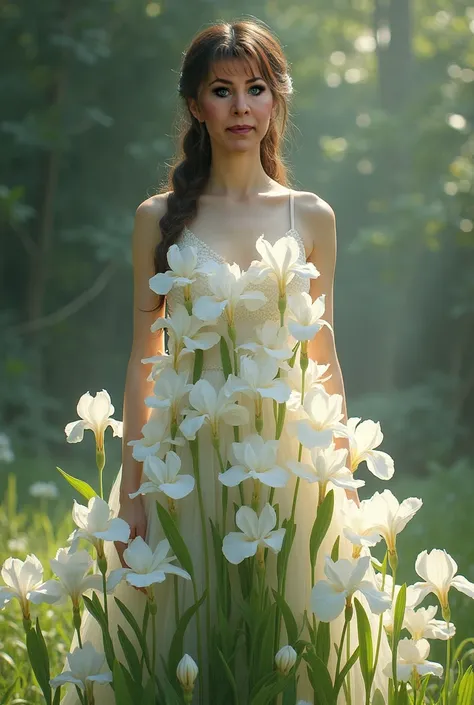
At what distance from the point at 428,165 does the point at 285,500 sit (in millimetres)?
6663

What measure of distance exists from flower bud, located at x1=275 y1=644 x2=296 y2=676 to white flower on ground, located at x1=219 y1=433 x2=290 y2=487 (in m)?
0.29

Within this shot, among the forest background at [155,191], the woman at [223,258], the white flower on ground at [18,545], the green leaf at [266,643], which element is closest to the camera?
the green leaf at [266,643]

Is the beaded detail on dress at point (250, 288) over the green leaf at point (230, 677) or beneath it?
over

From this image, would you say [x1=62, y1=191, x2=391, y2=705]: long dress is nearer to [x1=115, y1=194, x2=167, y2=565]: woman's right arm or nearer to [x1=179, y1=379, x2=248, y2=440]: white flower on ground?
[x1=115, y1=194, x2=167, y2=565]: woman's right arm

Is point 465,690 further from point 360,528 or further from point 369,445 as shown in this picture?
point 369,445

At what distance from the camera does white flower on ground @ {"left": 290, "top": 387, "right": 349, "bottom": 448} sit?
1752 mm

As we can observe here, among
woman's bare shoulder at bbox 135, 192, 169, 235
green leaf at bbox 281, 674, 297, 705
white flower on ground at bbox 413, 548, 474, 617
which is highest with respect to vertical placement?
woman's bare shoulder at bbox 135, 192, 169, 235

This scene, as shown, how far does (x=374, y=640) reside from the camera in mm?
2059

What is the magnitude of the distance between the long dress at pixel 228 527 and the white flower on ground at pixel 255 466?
0.26 m

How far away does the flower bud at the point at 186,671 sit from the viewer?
1692mm

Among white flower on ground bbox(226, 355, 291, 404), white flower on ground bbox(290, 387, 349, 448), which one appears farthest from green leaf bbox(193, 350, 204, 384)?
white flower on ground bbox(290, 387, 349, 448)

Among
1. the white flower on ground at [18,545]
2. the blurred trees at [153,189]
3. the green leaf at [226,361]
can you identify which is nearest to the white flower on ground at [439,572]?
the green leaf at [226,361]

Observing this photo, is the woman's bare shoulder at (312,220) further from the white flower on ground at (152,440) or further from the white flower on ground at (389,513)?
the white flower on ground at (389,513)

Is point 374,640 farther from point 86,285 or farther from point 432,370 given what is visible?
point 86,285
